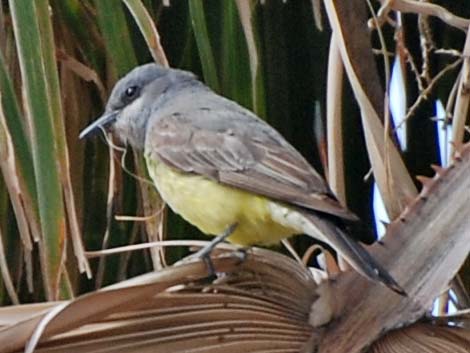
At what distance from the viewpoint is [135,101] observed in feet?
9.78

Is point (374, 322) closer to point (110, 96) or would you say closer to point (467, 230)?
point (467, 230)

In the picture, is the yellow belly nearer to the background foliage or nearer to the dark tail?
the background foliage

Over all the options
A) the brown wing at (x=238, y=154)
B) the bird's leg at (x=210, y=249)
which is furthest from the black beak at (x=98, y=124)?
the bird's leg at (x=210, y=249)

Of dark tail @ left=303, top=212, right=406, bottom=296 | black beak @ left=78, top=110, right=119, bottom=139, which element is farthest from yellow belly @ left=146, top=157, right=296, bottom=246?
dark tail @ left=303, top=212, right=406, bottom=296

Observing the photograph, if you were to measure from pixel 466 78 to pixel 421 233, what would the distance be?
348mm

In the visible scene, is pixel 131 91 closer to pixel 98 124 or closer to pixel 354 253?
Result: pixel 98 124

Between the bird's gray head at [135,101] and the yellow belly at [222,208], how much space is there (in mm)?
228

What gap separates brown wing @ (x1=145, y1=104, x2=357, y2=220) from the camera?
2191 millimetres

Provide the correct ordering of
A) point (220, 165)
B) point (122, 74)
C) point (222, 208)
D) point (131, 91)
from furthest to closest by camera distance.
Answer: point (131, 91) → point (220, 165) → point (222, 208) → point (122, 74)

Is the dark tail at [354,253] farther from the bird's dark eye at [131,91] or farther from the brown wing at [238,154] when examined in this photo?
the bird's dark eye at [131,91]

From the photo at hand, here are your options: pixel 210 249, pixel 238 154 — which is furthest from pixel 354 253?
pixel 238 154

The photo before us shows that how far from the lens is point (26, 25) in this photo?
1.93 metres

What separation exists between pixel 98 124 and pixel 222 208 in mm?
379

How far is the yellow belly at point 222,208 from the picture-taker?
2.38m
